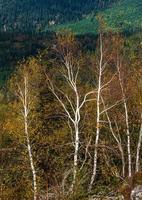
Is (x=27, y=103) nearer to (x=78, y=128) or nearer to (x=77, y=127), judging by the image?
(x=77, y=127)

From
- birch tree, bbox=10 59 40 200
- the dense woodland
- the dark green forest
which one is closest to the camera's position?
birch tree, bbox=10 59 40 200

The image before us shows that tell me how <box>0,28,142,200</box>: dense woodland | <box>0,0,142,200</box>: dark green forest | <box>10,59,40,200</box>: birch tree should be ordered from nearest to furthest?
<box>10,59,40,200</box>: birch tree, <box>0,0,142,200</box>: dark green forest, <box>0,28,142,200</box>: dense woodland

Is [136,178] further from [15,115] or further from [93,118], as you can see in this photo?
[15,115]

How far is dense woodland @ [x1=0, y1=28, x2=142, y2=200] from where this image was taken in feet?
115

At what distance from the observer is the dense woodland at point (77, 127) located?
1385 inches

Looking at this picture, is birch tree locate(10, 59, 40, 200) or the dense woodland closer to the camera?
birch tree locate(10, 59, 40, 200)

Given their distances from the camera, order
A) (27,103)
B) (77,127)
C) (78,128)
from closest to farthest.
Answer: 1. (77,127)
2. (27,103)
3. (78,128)

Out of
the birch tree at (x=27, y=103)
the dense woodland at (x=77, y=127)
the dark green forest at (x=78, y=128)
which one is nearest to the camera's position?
the birch tree at (x=27, y=103)

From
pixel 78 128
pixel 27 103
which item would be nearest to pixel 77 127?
pixel 27 103

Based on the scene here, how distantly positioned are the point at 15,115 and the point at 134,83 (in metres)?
17.3

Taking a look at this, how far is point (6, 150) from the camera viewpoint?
50.3 meters

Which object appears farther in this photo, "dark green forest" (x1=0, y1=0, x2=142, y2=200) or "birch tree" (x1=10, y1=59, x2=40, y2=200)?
"dark green forest" (x1=0, y1=0, x2=142, y2=200)

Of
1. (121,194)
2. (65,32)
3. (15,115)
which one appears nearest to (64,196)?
(121,194)

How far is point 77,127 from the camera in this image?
34875mm
